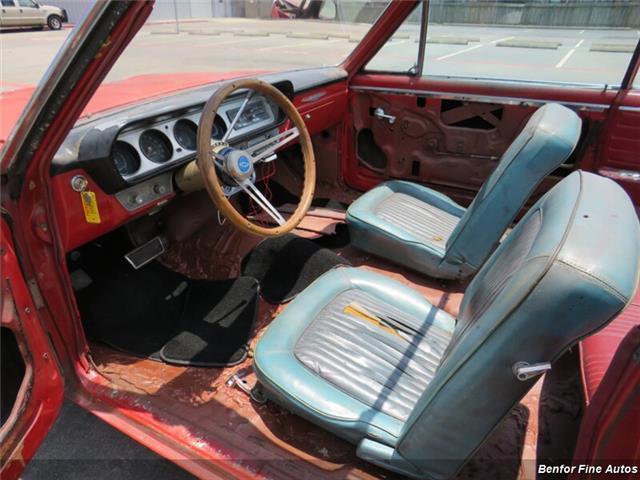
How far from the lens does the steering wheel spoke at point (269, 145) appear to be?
1.96 meters

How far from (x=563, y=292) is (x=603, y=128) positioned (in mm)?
2026

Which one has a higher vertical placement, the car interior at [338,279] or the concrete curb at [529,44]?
the concrete curb at [529,44]

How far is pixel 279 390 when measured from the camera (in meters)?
1.40

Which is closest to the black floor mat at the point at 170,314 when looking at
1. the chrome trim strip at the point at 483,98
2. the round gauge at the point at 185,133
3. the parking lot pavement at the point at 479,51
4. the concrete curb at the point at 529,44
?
the round gauge at the point at 185,133

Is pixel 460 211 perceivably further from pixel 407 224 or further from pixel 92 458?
pixel 92 458

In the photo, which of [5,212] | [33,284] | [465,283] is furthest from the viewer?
[465,283]

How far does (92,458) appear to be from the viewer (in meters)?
1.83

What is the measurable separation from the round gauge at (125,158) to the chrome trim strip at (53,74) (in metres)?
0.45

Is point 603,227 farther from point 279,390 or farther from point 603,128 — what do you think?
point 603,128

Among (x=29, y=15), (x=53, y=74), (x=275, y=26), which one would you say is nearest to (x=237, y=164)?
(x=53, y=74)

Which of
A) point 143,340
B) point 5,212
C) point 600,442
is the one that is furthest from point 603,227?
point 143,340

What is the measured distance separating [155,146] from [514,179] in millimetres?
1407

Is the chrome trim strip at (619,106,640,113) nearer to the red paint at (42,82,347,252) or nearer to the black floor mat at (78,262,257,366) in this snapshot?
the black floor mat at (78,262,257,366)

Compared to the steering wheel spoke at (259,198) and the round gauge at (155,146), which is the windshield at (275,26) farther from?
the steering wheel spoke at (259,198)
